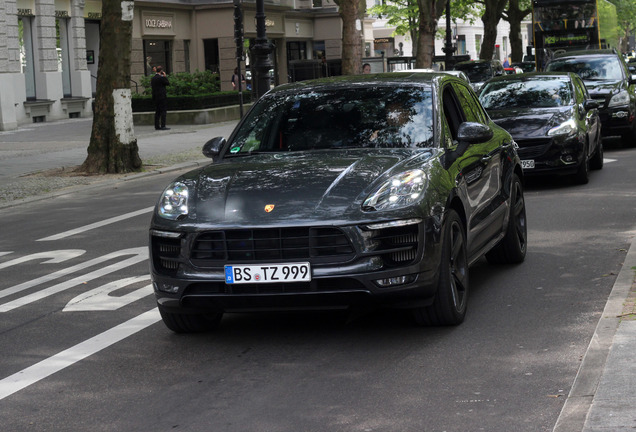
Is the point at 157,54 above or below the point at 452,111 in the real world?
above

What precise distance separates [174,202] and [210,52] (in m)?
45.8

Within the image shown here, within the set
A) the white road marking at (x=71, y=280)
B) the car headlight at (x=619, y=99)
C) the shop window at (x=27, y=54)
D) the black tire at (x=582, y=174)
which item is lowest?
the white road marking at (x=71, y=280)

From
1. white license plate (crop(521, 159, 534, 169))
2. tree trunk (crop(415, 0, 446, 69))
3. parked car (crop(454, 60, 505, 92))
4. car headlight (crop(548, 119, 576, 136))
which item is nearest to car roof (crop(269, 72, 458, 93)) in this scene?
white license plate (crop(521, 159, 534, 169))

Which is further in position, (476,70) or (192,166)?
(476,70)

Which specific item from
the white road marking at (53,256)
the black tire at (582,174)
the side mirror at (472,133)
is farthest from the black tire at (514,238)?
the black tire at (582,174)

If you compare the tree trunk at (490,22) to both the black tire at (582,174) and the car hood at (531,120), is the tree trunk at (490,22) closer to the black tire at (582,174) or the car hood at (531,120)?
the car hood at (531,120)

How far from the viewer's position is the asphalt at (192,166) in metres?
4.91

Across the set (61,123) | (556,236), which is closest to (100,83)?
(556,236)

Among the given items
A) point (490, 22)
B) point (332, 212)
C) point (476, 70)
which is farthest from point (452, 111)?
point (490, 22)

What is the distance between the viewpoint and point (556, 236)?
1069 centimetres

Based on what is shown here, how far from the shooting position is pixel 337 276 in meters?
6.27

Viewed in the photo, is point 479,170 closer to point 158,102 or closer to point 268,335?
point 268,335

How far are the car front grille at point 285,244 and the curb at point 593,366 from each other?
1421 millimetres

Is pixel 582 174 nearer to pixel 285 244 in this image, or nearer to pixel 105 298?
pixel 105 298
